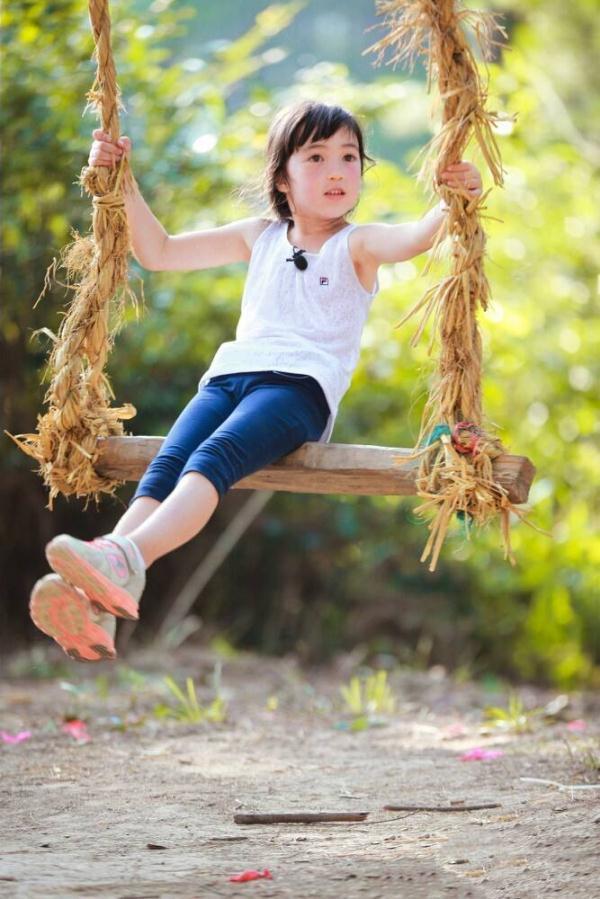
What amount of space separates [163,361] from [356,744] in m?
2.38

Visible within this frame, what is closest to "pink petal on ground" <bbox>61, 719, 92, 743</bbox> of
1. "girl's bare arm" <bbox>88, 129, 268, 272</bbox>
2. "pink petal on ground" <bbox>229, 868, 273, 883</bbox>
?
"girl's bare arm" <bbox>88, 129, 268, 272</bbox>

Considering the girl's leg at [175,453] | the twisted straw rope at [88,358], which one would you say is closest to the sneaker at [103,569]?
the girl's leg at [175,453]

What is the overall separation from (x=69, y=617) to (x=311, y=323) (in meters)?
1.02

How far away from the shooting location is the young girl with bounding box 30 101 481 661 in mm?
2590

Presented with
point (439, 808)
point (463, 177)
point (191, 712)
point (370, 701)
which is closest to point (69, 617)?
point (439, 808)

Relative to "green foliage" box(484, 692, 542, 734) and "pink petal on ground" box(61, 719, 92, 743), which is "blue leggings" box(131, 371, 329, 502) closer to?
"pink petal on ground" box(61, 719, 92, 743)

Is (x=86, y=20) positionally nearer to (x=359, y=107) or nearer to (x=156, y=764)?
(x=359, y=107)

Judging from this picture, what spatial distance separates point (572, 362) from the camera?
237 inches

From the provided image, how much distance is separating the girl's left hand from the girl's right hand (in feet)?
2.62

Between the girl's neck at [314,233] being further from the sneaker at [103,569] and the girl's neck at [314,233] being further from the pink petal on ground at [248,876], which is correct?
the pink petal on ground at [248,876]

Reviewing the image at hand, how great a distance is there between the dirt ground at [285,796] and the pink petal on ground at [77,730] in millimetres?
20

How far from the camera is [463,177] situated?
2.63 m

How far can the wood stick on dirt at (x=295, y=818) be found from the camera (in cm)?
246

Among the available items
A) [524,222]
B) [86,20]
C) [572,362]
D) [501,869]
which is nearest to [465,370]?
[501,869]
